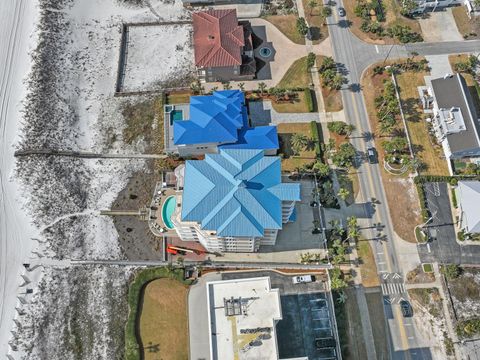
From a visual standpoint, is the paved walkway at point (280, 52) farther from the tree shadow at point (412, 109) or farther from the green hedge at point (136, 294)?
the green hedge at point (136, 294)

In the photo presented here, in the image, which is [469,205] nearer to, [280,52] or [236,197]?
[236,197]

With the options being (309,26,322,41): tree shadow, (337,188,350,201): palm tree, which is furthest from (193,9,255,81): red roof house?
(337,188,350,201): palm tree

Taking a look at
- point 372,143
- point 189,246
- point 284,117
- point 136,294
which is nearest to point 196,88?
point 284,117

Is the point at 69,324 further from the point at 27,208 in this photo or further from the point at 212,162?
the point at 212,162

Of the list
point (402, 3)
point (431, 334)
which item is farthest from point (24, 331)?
point (402, 3)

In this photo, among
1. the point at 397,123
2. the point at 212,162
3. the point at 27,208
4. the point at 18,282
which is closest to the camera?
the point at 212,162
